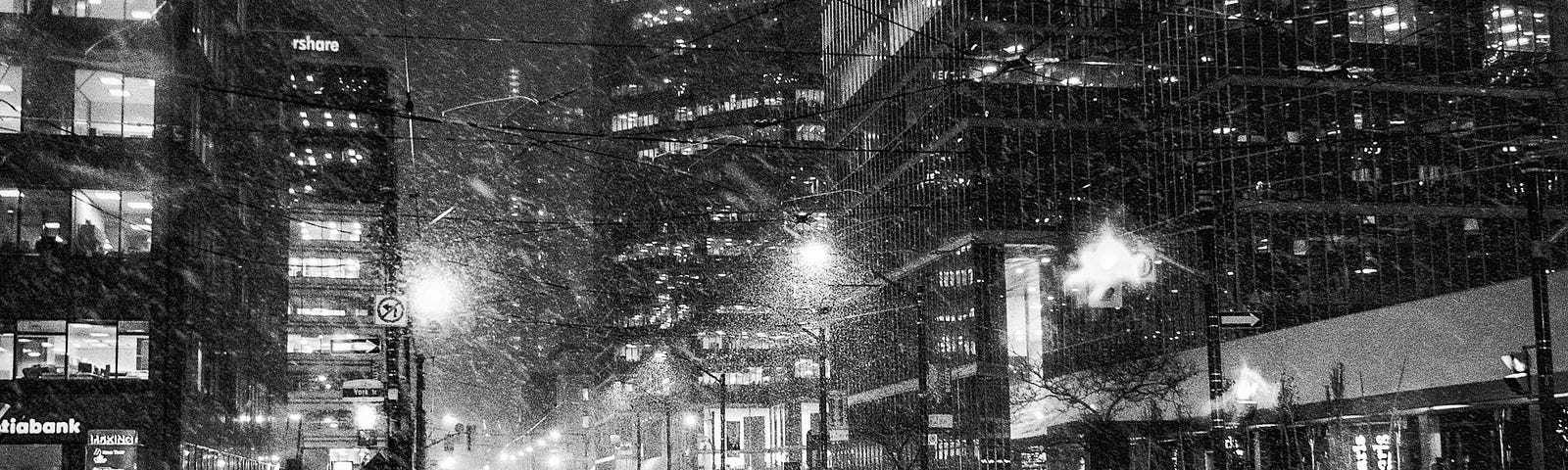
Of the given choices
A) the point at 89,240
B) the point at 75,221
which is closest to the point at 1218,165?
the point at 89,240

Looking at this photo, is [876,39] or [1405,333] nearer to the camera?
[1405,333]

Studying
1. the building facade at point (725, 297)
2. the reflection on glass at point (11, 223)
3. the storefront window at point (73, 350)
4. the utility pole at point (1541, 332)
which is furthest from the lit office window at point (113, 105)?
the utility pole at point (1541, 332)

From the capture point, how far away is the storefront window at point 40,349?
131 ft

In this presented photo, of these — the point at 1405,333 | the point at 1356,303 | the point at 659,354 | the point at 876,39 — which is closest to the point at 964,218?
A: the point at 876,39

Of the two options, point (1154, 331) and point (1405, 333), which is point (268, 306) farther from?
point (1405, 333)

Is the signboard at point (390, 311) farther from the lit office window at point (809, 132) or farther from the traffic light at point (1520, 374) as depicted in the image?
the lit office window at point (809, 132)

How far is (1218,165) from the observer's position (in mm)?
49125

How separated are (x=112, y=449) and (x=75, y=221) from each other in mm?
6624

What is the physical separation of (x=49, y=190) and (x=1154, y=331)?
36885mm

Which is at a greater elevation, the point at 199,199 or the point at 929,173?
the point at 929,173

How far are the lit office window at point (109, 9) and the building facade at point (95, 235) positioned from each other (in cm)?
4

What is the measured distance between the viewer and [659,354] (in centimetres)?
11650

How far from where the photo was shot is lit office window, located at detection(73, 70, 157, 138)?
41625mm

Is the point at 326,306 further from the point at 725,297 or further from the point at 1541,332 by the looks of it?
the point at 1541,332
